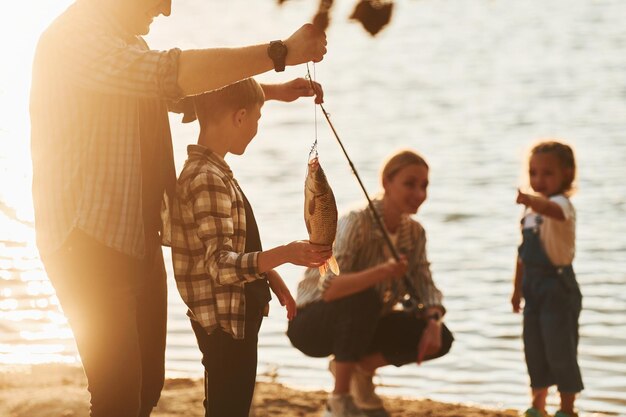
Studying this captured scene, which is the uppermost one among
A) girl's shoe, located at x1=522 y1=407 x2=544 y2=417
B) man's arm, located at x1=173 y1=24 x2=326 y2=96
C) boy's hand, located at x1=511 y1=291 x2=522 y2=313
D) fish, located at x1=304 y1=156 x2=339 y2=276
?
man's arm, located at x1=173 y1=24 x2=326 y2=96

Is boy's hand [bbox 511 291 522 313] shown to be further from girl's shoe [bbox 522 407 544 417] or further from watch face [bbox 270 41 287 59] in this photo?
watch face [bbox 270 41 287 59]

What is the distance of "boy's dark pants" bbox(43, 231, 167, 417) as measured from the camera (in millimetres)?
3611

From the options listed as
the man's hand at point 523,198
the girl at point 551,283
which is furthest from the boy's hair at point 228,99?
the girl at point 551,283

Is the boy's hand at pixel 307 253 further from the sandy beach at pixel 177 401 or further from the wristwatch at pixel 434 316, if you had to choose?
the sandy beach at pixel 177 401

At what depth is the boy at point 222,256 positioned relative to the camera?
3834 millimetres

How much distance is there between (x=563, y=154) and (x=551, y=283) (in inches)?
23.4

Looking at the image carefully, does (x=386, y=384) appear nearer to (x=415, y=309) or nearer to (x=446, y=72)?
(x=415, y=309)

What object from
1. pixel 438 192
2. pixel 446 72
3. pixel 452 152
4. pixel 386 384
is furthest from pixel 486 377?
pixel 446 72

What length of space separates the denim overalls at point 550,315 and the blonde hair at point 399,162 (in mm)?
711

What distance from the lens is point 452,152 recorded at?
1819 centimetres

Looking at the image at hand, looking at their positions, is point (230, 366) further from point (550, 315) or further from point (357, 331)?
point (550, 315)

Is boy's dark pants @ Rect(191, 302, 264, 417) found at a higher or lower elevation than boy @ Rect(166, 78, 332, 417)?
lower

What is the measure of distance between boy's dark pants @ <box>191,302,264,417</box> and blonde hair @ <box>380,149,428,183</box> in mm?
1919

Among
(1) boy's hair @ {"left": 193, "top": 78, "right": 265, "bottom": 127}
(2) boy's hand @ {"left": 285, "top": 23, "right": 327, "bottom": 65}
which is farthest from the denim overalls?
(2) boy's hand @ {"left": 285, "top": 23, "right": 327, "bottom": 65}
